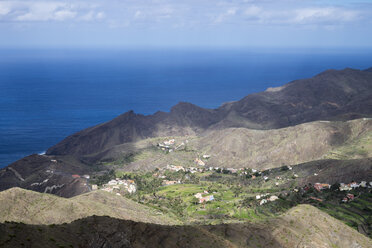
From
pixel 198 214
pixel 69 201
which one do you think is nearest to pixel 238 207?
pixel 198 214

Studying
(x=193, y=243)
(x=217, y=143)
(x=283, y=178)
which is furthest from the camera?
(x=217, y=143)

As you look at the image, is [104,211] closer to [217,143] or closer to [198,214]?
[198,214]

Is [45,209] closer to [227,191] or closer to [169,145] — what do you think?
[227,191]

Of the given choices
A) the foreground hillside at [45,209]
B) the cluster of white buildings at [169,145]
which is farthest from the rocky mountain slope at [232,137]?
the foreground hillside at [45,209]

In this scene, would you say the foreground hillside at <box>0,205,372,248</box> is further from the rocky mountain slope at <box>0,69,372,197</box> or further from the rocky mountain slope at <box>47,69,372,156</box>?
the rocky mountain slope at <box>47,69,372,156</box>

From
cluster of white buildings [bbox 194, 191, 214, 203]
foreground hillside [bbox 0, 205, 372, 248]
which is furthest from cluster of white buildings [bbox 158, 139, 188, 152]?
foreground hillside [bbox 0, 205, 372, 248]

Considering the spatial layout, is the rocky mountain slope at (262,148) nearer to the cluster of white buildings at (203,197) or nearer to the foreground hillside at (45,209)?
the cluster of white buildings at (203,197)

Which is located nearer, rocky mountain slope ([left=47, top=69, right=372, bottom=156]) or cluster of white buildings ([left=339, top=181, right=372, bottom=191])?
cluster of white buildings ([left=339, top=181, right=372, bottom=191])
